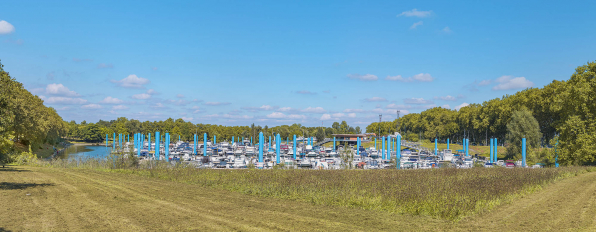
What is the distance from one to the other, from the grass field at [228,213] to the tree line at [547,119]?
26.5 meters

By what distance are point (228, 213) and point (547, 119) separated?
8490 cm

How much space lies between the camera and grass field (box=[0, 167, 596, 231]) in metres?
10.2

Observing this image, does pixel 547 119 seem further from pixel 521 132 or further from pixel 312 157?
pixel 312 157

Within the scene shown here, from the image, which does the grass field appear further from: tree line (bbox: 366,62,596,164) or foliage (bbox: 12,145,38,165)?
tree line (bbox: 366,62,596,164)

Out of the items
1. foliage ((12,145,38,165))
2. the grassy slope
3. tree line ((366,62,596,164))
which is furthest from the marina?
the grassy slope

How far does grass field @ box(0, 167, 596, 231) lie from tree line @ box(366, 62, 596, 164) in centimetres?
2652

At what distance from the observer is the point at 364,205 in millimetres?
13578

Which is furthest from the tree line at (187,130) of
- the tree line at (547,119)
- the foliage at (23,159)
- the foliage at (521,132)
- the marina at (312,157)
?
the foliage at (23,159)

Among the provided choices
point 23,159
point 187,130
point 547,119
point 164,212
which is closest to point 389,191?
point 164,212

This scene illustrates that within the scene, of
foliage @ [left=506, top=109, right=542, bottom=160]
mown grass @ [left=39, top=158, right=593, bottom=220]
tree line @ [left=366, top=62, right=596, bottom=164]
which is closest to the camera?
mown grass @ [left=39, top=158, right=593, bottom=220]

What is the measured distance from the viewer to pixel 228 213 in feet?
39.0

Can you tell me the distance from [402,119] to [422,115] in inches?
911

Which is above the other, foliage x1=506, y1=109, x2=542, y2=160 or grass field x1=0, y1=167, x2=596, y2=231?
foliage x1=506, y1=109, x2=542, y2=160

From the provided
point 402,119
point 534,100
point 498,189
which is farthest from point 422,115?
point 498,189
